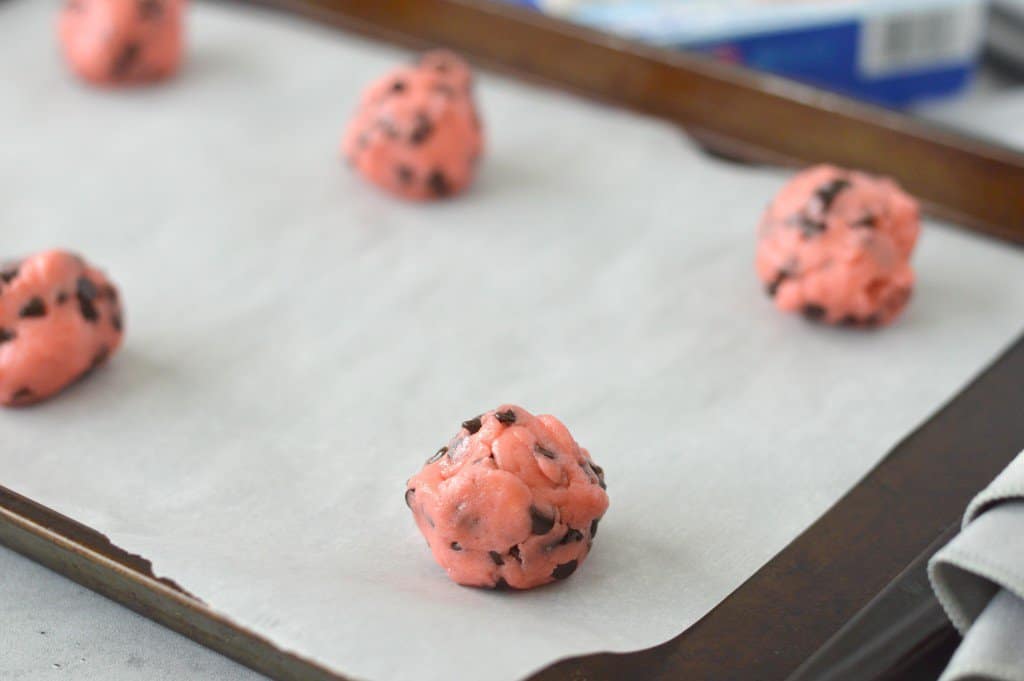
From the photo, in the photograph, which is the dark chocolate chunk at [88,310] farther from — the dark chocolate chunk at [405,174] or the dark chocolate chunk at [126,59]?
the dark chocolate chunk at [126,59]

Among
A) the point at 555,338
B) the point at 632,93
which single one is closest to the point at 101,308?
the point at 555,338

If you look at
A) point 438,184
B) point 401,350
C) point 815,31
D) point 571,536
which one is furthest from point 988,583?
point 815,31

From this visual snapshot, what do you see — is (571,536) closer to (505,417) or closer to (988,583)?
(505,417)

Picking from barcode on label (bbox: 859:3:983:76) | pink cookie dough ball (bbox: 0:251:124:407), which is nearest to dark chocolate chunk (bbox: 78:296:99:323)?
pink cookie dough ball (bbox: 0:251:124:407)

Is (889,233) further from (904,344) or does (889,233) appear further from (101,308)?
(101,308)

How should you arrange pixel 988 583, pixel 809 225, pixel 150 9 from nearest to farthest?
1. pixel 988 583
2. pixel 809 225
3. pixel 150 9
